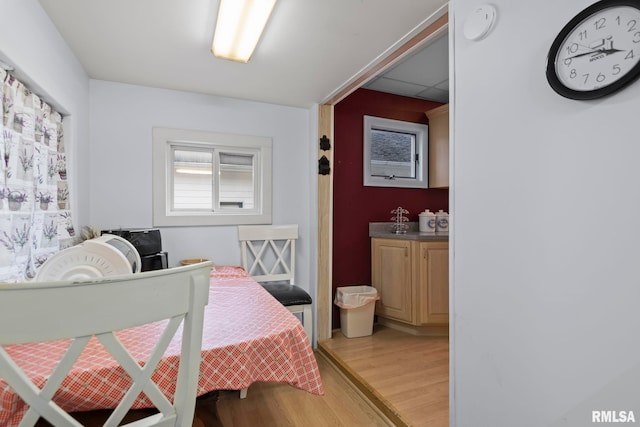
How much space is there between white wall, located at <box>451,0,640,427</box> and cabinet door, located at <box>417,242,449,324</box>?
1494mm

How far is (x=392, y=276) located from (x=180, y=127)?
2.42 metres

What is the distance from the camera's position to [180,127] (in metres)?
2.61

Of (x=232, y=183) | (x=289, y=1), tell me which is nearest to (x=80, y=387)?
(x=289, y=1)

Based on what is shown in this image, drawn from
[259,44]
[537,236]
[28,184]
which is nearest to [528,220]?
[537,236]

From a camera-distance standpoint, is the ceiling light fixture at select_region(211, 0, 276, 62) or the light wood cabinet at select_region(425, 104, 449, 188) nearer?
the ceiling light fixture at select_region(211, 0, 276, 62)

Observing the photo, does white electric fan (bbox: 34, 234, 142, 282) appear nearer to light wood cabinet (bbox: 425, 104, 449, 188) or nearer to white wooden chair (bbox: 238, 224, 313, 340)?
white wooden chair (bbox: 238, 224, 313, 340)

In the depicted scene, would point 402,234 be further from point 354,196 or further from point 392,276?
point 354,196

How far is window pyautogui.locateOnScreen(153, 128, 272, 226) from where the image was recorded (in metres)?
2.55

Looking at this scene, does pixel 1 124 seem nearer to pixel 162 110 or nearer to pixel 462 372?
pixel 162 110

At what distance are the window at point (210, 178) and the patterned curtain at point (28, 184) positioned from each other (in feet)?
2.52

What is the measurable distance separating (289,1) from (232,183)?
5.77 feet

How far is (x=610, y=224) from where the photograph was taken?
868 millimetres

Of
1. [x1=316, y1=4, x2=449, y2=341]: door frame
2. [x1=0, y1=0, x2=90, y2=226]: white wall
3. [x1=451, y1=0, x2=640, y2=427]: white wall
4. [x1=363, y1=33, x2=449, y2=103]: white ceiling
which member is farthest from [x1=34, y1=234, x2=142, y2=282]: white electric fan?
[x1=363, y1=33, x2=449, y2=103]: white ceiling

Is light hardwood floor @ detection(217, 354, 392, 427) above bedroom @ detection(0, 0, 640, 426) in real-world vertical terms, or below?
below
